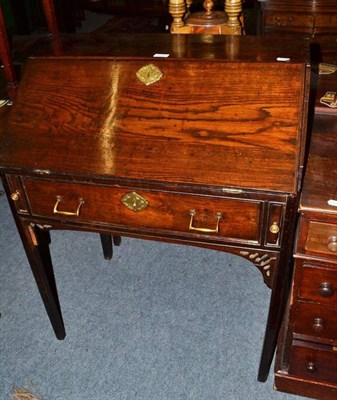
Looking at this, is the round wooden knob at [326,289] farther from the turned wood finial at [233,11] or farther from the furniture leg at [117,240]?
the furniture leg at [117,240]

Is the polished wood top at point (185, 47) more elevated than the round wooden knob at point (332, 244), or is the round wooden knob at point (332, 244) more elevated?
the polished wood top at point (185, 47)

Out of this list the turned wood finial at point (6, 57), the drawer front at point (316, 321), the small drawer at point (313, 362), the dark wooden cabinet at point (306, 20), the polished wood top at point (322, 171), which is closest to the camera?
the polished wood top at point (322, 171)

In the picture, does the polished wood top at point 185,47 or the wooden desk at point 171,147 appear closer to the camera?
the wooden desk at point 171,147

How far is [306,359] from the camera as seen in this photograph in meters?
1.76

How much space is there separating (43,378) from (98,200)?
40.3 inches

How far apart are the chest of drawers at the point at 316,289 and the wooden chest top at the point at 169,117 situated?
15 centimetres

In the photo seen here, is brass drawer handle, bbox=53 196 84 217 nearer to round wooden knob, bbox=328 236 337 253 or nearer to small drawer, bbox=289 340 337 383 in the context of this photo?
round wooden knob, bbox=328 236 337 253

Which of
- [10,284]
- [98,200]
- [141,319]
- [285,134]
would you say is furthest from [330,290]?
[10,284]

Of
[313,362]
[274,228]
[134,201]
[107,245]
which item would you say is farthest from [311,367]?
[107,245]

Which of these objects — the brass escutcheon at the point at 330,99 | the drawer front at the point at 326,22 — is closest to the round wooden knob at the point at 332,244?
the brass escutcheon at the point at 330,99

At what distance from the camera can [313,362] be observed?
1747 millimetres

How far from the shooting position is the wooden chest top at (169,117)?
1325 mm

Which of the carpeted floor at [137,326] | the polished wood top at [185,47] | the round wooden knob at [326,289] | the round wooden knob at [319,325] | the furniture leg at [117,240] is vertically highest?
the polished wood top at [185,47]

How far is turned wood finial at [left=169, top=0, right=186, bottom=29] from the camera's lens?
194cm
